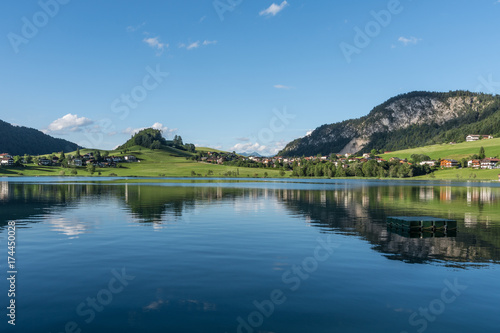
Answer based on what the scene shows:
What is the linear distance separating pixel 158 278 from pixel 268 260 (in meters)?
9.92

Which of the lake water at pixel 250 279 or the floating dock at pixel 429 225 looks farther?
the floating dock at pixel 429 225

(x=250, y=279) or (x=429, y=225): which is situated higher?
(x=429, y=225)

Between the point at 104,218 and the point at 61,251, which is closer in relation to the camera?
the point at 61,251

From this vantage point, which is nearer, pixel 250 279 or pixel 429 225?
pixel 250 279

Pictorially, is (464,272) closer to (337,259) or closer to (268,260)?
(337,259)

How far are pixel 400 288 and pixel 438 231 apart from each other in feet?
91.1

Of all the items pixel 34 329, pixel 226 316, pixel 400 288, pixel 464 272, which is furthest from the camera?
pixel 464 272

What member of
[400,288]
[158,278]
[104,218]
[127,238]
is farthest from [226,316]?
[104,218]

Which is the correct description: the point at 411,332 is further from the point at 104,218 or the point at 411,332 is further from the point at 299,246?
the point at 104,218

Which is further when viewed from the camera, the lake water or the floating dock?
the floating dock

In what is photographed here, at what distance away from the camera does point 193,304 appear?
2075 cm

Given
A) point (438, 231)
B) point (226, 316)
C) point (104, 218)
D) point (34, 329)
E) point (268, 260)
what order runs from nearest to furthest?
point (34, 329)
point (226, 316)
point (268, 260)
point (438, 231)
point (104, 218)

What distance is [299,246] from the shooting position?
37.9 m

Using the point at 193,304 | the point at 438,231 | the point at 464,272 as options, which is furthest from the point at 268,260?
the point at 438,231
